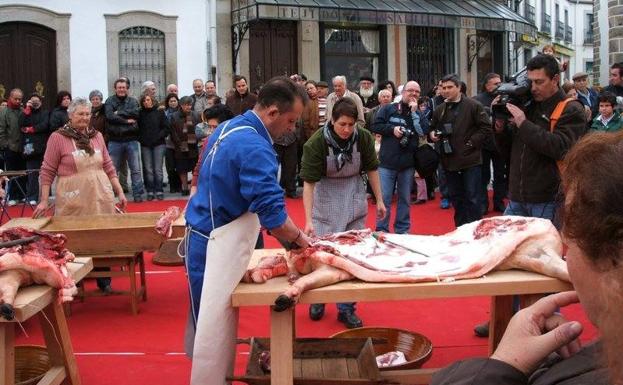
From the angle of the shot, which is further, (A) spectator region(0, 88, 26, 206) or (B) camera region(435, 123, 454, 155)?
(A) spectator region(0, 88, 26, 206)

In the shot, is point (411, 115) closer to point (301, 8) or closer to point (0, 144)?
point (0, 144)

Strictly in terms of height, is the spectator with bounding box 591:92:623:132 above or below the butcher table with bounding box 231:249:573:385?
above

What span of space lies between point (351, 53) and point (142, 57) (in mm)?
5709

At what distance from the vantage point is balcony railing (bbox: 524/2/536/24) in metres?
30.8

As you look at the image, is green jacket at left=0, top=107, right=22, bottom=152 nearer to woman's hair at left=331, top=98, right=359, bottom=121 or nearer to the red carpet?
the red carpet

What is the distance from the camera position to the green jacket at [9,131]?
13.8 metres

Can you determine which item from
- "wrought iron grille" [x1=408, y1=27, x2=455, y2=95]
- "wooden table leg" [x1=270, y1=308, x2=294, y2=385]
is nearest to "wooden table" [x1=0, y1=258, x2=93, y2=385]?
"wooden table leg" [x1=270, y1=308, x2=294, y2=385]

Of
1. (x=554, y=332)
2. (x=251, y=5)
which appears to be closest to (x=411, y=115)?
(x=554, y=332)

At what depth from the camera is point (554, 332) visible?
6.88 ft

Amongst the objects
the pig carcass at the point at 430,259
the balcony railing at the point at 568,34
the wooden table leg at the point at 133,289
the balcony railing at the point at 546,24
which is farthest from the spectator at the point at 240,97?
the balcony railing at the point at 568,34

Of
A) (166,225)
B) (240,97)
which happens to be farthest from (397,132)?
(240,97)

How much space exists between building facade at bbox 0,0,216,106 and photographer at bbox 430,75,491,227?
10881mm

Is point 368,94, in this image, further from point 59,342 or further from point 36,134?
point 59,342

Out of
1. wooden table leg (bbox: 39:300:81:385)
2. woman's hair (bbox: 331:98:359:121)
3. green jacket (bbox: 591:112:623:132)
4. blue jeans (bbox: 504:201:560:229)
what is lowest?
wooden table leg (bbox: 39:300:81:385)
